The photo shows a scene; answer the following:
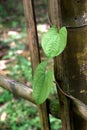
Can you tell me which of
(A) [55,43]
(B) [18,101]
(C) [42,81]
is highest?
(A) [55,43]

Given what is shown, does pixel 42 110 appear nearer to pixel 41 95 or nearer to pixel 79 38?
pixel 41 95

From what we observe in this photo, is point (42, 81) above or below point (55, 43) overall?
below

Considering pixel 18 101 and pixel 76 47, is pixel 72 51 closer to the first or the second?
pixel 76 47

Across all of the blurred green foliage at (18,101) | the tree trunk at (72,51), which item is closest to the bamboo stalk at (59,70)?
the tree trunk at (72,51)

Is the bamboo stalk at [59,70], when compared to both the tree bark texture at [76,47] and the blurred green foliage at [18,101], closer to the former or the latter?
the tree bark texture at [76,47]

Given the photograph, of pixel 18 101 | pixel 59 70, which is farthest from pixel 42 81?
pixel 18 101

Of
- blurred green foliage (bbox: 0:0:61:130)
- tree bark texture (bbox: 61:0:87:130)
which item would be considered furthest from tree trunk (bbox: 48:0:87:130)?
blurred green foliage (bbox: 0:0:61:130)

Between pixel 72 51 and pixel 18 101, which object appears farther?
pixel 18 101
